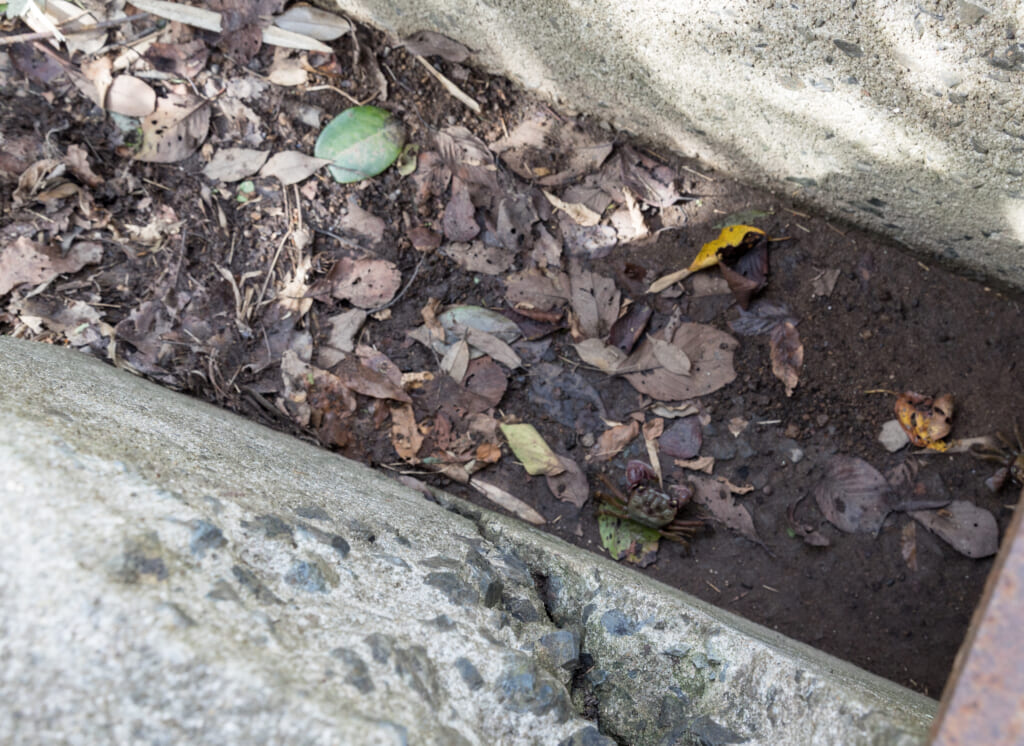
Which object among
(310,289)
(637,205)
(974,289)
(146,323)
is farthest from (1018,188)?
(146,323)

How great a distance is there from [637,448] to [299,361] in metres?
1.01

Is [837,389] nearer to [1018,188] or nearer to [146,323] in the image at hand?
[1018,188]

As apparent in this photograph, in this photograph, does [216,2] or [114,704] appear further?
[216,2]

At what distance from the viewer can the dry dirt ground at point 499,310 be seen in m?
1.88

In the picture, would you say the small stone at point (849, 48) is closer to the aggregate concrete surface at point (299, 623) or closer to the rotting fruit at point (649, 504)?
the rotting fruit at point (649, 504)

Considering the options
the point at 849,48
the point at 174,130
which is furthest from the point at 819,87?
the point at 174,130

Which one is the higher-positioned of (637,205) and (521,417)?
(637,205)

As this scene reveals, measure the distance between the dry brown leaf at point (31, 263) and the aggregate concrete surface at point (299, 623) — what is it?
0.81 metres

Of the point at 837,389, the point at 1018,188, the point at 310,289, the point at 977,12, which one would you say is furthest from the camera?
the point at 310,289

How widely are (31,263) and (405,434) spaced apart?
1.23m

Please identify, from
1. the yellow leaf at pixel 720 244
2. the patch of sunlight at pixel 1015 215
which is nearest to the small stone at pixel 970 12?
the patch of sunlight at pixel 1015 215

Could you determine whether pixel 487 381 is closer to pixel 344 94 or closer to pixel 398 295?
pixel 398 295

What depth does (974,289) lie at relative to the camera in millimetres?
1965

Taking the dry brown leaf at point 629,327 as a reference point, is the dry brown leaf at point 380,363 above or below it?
below
